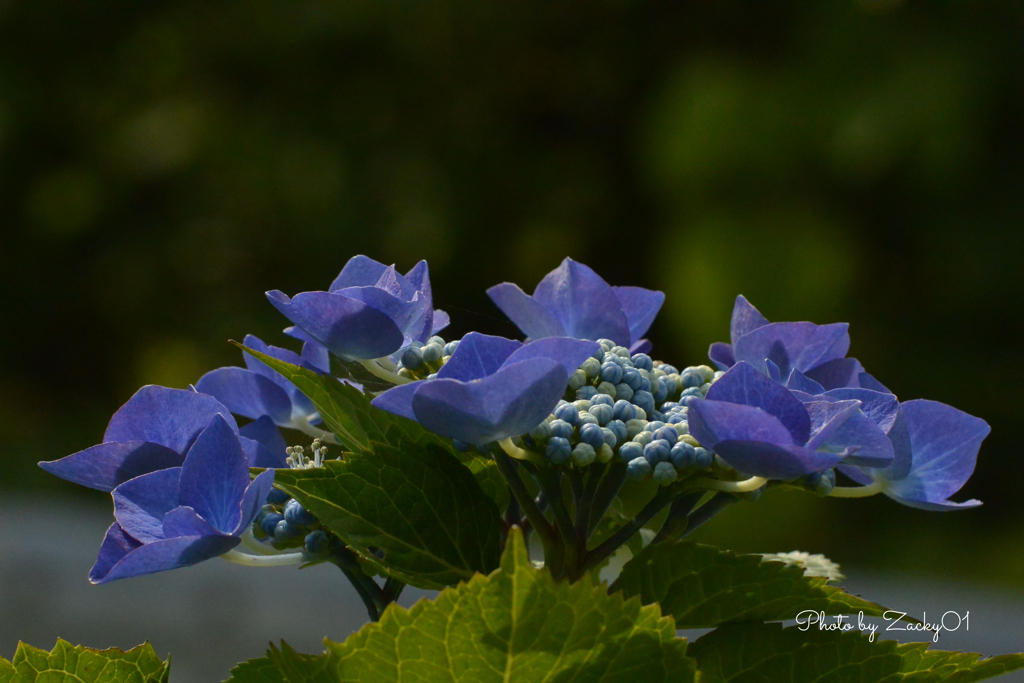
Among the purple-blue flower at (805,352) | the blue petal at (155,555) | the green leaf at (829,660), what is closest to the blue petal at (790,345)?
the purple-blue flower at (805,352)

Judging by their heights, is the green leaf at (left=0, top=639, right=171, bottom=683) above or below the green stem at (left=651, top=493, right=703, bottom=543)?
below

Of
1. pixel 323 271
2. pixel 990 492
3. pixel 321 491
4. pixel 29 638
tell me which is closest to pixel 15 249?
pixel 323 271

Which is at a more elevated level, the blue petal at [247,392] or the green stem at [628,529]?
the blue petal at [247,392]

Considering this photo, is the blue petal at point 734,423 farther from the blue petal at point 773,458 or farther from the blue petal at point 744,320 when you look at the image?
the blue petal at point 744,320

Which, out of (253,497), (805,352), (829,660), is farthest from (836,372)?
(253,497)

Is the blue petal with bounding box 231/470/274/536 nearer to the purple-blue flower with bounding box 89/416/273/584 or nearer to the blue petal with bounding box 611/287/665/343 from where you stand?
the purple-blue flower with bounding box 89/416/273/584

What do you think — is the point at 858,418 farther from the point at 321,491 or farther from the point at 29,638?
the point at 29,638

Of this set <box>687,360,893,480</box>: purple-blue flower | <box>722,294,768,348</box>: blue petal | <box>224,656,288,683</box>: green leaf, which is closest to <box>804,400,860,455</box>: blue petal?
<box>687,360,893,480</box>: purple-blue flower
